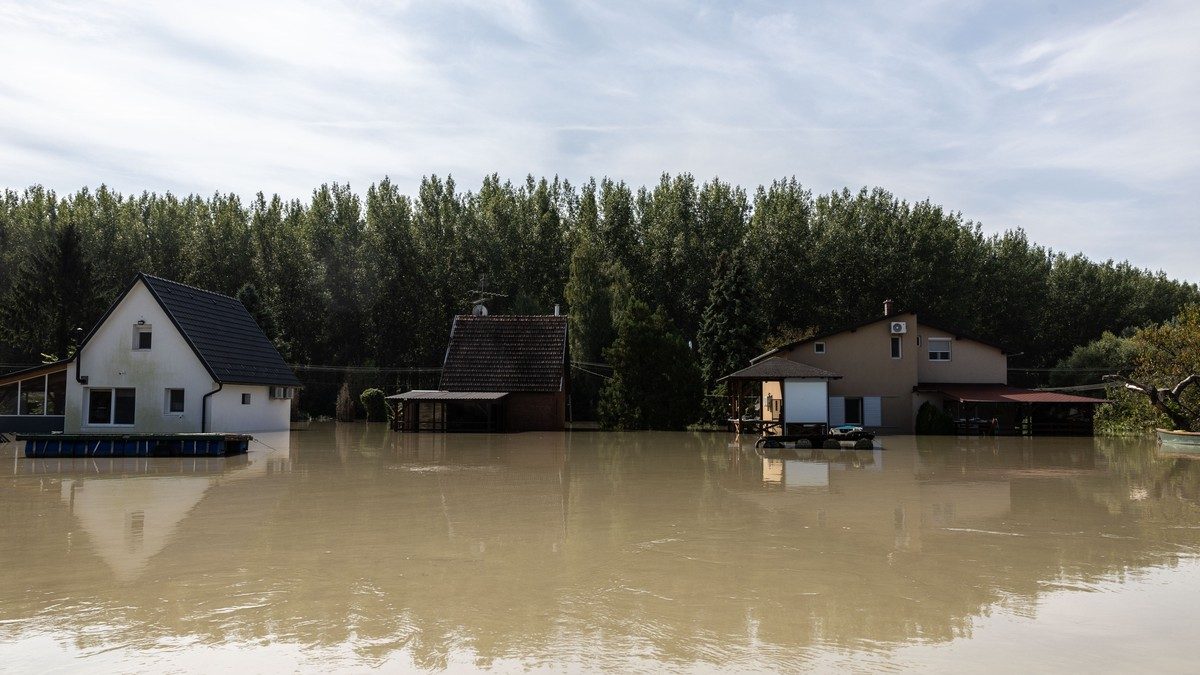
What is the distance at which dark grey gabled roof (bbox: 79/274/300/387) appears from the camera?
3278 centimetres

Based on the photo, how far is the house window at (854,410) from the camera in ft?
142

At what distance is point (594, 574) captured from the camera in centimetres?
938

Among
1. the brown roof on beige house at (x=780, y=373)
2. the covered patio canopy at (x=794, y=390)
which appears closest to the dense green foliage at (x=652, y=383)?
the covered patio canopy at (x=794, y=390)

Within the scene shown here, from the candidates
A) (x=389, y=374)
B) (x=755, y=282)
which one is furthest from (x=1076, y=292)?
(x=389, y=374)

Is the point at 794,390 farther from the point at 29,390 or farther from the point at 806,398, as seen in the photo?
the point at 29,390

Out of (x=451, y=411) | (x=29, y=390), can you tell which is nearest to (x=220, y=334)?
(x=29, y=390)

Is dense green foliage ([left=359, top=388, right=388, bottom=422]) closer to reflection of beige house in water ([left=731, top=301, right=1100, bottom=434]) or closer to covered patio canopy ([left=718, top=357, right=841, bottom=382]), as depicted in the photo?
reflection of beige house in water ([left=731, top=301, right=1100, bottom=434])

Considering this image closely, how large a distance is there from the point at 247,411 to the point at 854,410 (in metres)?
28.1

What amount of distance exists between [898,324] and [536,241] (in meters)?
29.3

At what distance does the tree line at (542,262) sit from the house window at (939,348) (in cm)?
1278

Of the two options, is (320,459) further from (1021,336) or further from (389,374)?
(1021,336)

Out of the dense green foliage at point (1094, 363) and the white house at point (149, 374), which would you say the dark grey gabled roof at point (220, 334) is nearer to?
the white house at point (149, 374)

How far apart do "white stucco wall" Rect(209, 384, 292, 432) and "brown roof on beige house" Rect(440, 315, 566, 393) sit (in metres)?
8.93

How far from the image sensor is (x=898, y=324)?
43125mm
